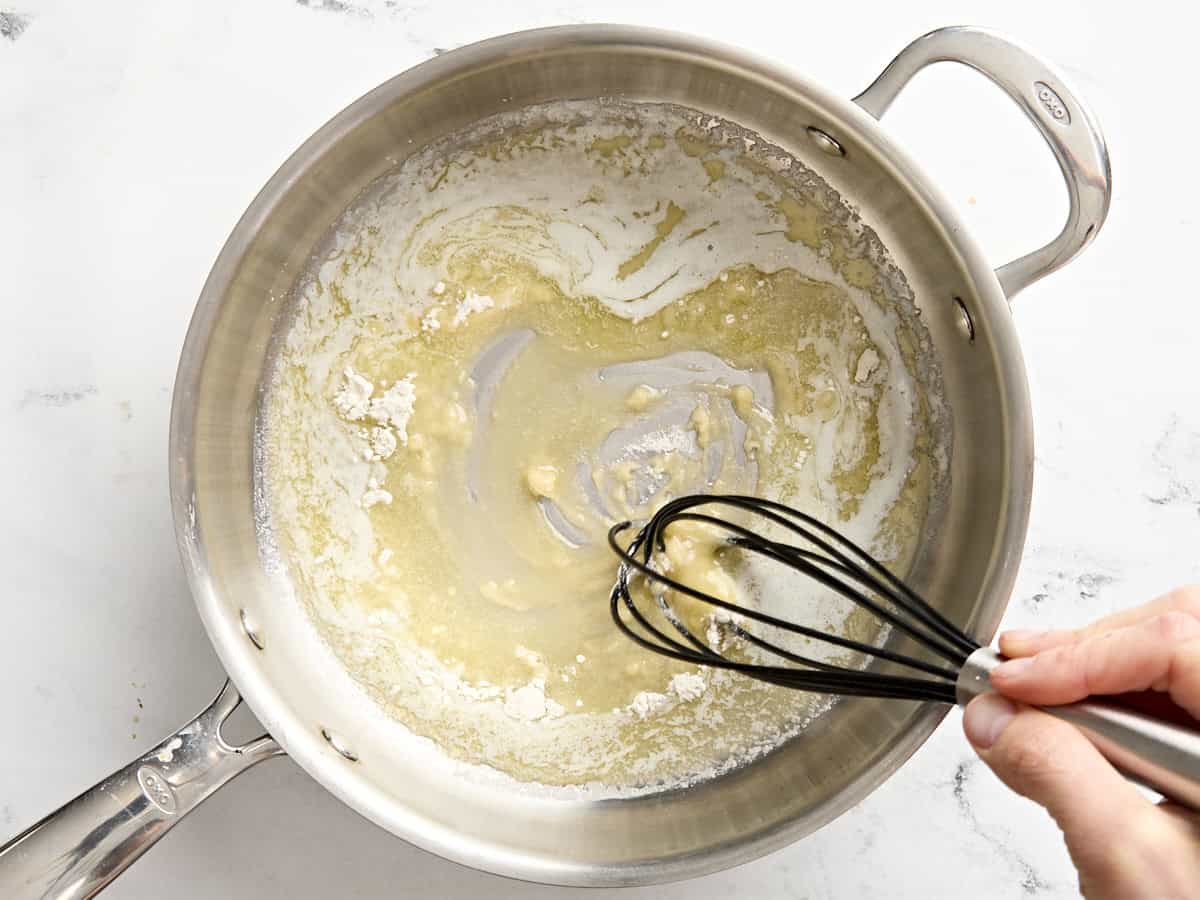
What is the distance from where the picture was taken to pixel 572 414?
140cm

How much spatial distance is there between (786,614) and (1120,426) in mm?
522

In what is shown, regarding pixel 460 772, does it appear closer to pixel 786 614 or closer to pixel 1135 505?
pixel 786 614

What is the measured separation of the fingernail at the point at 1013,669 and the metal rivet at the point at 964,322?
47 centimetres

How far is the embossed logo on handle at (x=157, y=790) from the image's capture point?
104 centimetres

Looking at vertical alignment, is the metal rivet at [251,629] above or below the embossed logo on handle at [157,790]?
above

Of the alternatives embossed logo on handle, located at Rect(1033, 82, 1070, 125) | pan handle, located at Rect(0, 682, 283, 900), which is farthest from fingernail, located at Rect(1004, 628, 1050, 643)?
pan handle, located at Rect(0, 682, 283, 900)

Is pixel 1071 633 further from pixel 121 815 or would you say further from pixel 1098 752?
pixel 121 815

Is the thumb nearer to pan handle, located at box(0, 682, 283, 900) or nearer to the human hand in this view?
the human hand

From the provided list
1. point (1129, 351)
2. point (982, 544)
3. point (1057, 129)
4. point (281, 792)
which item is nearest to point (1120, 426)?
point (1129, 351)

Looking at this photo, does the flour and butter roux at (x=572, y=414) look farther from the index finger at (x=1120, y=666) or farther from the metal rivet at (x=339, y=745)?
the index finger at (x=1120, y=666)

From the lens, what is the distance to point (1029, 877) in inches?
51.1

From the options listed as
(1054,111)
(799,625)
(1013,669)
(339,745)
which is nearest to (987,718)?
(1013,669)

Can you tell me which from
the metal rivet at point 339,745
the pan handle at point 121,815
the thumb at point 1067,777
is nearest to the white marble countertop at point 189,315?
the metal rivet at point 339,745

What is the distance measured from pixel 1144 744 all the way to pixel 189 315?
1.20 meters
